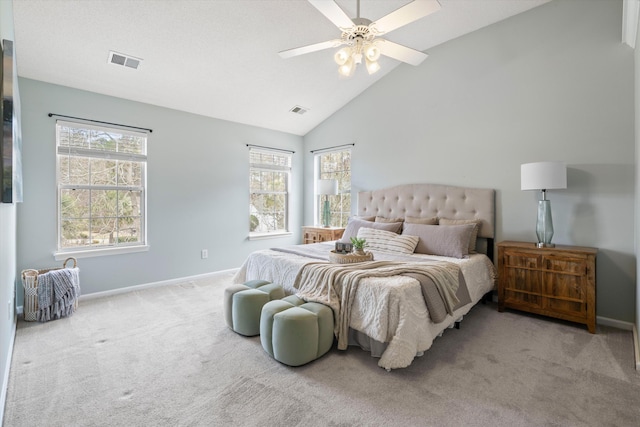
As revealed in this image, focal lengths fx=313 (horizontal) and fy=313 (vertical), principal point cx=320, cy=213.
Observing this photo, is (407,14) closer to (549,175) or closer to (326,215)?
(549,175)

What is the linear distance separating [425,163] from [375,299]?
8.51 ft

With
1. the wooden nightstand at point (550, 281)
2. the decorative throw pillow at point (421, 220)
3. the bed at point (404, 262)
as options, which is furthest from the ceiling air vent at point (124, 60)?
the wooden nightstand at point (550, 281)

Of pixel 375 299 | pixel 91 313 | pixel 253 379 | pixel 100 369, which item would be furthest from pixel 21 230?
pixel 375 299

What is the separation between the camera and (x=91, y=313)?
3225mm

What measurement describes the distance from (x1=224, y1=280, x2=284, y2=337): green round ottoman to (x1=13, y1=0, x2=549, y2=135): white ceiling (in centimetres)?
257

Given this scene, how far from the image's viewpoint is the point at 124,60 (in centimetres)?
328

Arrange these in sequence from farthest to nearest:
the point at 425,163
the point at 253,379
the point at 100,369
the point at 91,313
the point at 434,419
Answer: the point at 425,163
the point at 91,313
the point at 100,369
the point at 253,379
the point at 434,419

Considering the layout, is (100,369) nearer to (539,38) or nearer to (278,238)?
(278,238)

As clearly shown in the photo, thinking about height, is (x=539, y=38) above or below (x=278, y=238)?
above

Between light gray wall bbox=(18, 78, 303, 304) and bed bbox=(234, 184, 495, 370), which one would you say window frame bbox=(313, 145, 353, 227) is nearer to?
light gray wall bbox=(18, 78, 303, 304)

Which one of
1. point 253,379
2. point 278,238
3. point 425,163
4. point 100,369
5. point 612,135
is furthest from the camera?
point 278,238

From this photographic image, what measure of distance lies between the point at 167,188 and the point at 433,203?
3.56 m

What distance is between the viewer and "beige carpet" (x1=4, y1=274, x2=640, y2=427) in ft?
5.56

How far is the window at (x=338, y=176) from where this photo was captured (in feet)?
17.4
